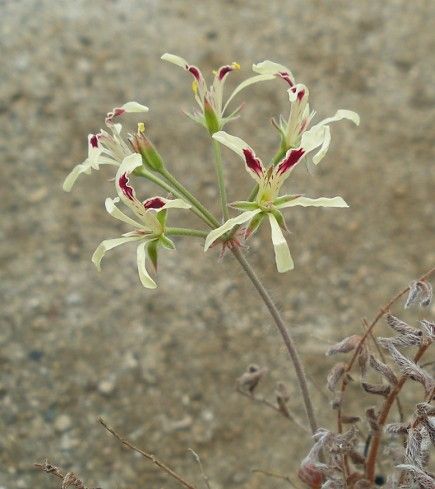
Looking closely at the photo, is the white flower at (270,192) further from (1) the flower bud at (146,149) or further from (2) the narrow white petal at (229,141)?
(1) the flower bud at (146,149)

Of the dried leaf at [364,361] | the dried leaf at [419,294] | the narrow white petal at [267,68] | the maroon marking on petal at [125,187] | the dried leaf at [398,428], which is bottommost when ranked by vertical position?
the dried leaf at [398,428]

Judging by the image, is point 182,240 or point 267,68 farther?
point 182,240

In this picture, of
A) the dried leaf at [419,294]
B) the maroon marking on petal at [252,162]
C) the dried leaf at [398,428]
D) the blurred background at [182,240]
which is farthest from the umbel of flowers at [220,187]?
the blurred background at [182,240]

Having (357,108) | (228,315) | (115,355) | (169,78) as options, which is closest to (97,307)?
(115,355)

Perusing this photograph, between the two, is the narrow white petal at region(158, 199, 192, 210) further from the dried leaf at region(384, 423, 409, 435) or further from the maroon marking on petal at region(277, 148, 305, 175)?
the dried leaf at region(384, 423, 409, 435)

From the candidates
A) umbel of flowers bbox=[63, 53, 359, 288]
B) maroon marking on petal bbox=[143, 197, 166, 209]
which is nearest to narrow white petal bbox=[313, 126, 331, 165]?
umbel of flowers bbox=[63, 53, 359, 288]

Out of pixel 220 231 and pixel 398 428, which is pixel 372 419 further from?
pixel 220 231

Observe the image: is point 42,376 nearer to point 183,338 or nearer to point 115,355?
point 115,355

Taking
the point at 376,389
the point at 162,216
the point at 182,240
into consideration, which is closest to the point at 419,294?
the point at 376,389
